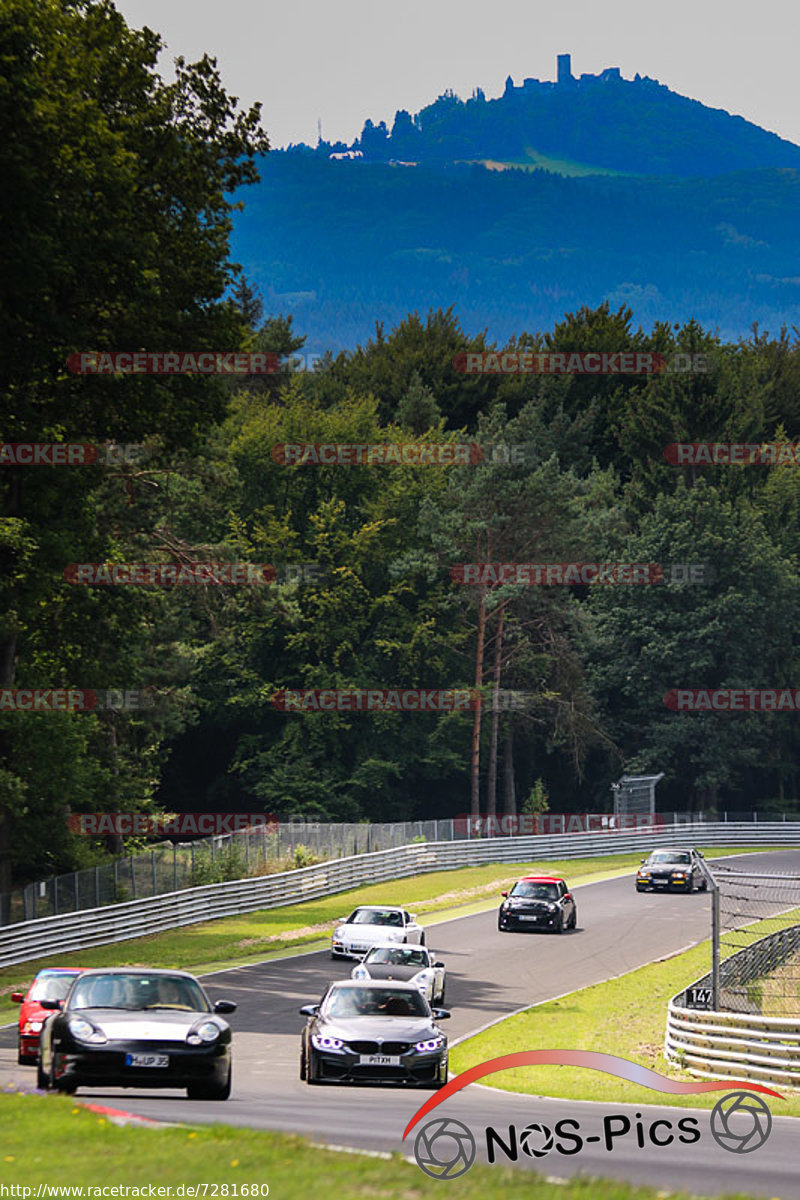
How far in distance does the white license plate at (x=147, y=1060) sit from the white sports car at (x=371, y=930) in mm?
17636

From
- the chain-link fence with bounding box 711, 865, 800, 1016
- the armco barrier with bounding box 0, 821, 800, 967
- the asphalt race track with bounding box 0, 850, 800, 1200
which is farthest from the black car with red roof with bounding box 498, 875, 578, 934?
the armco barrier with bounding box 0, 821, 800, 967

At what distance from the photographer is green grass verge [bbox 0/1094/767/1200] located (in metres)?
8.95

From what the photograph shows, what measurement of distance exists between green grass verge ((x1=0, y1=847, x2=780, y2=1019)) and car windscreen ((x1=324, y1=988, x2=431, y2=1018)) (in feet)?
35.5

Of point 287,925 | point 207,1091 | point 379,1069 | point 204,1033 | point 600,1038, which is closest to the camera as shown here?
point 204,1033

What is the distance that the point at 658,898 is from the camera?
159ft

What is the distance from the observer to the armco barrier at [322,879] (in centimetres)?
3472

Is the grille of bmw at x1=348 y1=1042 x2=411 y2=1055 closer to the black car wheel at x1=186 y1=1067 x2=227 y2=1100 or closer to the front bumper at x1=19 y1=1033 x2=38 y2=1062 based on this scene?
the black car wheel at x1=186 y1=1067 x2=227 y2=1100

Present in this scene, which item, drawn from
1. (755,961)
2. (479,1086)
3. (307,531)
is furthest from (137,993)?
(307,531)

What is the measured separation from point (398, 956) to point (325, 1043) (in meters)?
8.16

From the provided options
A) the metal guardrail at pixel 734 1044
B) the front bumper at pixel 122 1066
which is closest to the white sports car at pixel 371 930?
the metal guardrail at pixel 734 1044

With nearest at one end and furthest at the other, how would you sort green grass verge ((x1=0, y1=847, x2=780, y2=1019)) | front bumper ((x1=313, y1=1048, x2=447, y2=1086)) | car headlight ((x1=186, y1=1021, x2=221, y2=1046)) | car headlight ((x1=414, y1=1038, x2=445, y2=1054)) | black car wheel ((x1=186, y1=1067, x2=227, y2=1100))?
car headlight ((x1=186, y1=1021, x2=221, y2=1046)), black car wheel ((x1=186, y1=1067, x2=227, y2=1100)), front bumper ((x1=313, y1=1048, x2=447, y2=1086)), car headlight ((x1=414, y1=1038, x2=445, y2=1054)), green grass verge ((x1=0, y1=847, x2=780, y2=1019))

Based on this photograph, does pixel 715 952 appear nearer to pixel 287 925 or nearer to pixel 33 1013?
pixel 33 1013

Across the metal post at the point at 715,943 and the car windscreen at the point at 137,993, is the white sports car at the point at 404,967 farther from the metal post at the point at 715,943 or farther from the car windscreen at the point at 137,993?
the car windscreen at the point at 137,993

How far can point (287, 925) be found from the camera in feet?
137
